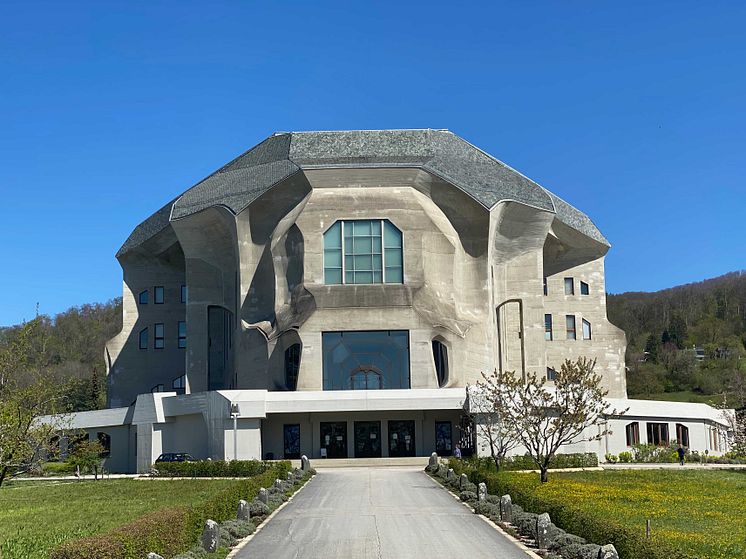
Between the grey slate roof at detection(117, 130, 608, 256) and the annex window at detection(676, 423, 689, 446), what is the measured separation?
1593 cm

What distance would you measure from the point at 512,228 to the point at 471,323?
24.8ft

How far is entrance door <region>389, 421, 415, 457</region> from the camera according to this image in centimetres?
5256

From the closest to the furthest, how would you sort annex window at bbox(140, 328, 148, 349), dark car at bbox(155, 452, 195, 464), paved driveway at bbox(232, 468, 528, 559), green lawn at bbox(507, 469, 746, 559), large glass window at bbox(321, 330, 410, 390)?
1. green lawn at bbox(507, 469, 746, 559)
2. paved driveway at bbox(232, 468, 528, 559)
3. dark car at bbox(155, 452, 195, 464)
4. large glass window at bbox(321, 330, 410, 390)
5. annex window at bbox(140, 328, 148, 349)

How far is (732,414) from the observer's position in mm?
64062

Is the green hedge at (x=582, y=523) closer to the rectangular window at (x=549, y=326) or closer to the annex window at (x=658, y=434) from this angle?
the annex window at (x=658, y=434)

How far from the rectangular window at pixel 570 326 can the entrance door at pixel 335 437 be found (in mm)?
26175

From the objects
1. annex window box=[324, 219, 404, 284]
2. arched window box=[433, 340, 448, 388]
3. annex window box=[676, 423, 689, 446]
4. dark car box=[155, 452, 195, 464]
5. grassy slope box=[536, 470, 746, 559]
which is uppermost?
annex window box=[324, 219, 404, 284]

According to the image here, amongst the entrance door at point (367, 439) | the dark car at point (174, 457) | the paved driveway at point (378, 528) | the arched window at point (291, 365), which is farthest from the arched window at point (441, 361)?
the paved driveway at point (378, 528)

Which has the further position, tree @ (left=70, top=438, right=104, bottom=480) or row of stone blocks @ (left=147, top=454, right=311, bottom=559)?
tree @ (left=70, top=438, right=104, bottom=480)

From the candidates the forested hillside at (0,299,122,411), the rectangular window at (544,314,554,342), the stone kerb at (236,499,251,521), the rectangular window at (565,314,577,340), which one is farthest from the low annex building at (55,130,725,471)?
the forested hillside at (0,299,122,411)

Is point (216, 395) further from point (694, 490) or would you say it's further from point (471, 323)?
point (694, 490)

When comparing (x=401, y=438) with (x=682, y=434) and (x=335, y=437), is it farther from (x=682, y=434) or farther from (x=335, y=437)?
(x=682, y=434)

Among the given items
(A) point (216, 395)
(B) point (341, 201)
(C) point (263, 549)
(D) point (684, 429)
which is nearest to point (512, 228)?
(B) point (341, 201)

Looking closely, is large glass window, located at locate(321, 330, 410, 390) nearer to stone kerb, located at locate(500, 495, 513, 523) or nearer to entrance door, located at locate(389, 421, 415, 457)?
entrance door, located at locate(389, 421, 415, 457)
